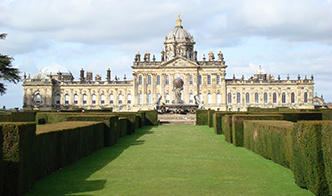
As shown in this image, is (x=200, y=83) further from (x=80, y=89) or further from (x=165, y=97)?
(x=80, y=89)

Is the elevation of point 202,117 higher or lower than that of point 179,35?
lower

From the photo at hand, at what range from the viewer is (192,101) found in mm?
66062

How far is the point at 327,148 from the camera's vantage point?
770 cm

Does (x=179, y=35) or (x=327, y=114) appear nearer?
(x=327, y=114)

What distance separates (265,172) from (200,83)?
5723 cm

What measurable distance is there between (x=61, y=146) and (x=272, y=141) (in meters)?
5.45

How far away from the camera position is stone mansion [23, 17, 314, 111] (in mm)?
66812

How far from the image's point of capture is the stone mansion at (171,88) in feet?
219

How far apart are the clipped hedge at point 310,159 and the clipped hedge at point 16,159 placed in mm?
5143

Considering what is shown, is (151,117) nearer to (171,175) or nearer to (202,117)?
(202,117)

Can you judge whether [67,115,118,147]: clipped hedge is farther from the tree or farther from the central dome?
the central dome

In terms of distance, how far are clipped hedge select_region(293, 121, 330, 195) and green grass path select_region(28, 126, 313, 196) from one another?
219 mm

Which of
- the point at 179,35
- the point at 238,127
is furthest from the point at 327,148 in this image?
the point at 179,35

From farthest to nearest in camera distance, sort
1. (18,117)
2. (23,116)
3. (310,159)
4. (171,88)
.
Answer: (171,88) < (23,116) < (18,117) < (310,159)
